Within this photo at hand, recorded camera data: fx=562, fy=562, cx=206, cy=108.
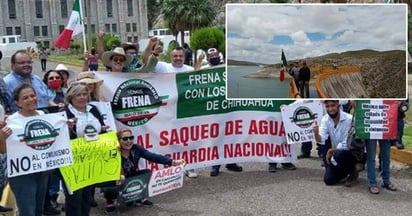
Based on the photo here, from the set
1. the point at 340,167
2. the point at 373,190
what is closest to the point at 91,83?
the point at 340,167

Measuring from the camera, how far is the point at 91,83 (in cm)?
604

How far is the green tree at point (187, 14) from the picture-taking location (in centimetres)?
5100

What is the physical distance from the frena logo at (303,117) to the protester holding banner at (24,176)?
11.9 feet

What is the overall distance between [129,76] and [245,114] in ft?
5.72

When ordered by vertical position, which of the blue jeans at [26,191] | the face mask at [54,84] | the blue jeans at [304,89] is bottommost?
the blue jeans at [26,191]

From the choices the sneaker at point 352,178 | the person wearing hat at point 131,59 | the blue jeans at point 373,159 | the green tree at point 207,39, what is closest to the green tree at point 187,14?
the green tree at point 207,39

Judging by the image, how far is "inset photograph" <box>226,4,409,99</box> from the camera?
5.17m

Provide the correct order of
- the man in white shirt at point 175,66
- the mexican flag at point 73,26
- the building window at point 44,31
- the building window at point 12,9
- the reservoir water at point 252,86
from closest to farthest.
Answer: the reservoir water at point 252,86 → the man in white shirt at point 175,66 → the mexican flag at point 73,26 → the building window at point 12,9 → the building window at point 44,31

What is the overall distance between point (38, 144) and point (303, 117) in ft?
12.4

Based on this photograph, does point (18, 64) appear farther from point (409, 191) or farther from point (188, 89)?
point (409, 191)

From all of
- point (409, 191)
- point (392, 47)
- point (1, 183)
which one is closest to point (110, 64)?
point (1, 183)

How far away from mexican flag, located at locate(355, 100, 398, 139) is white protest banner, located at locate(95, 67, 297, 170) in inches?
48.7

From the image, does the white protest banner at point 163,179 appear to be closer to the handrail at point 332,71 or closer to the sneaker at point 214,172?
the sneaker at point 214,172

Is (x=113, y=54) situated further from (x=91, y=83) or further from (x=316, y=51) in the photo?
(x=316, y=51)
